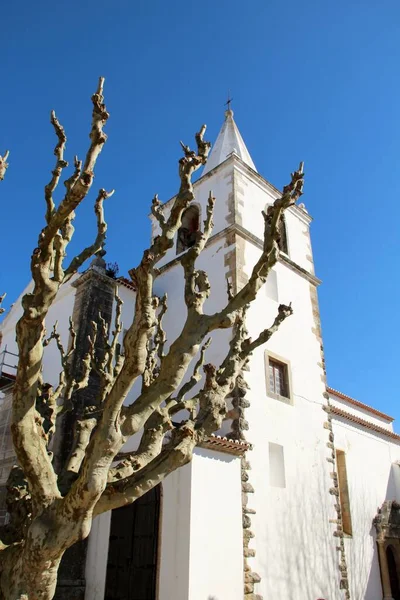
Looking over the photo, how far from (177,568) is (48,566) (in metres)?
4.96

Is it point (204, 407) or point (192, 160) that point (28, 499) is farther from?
point (192, 160)

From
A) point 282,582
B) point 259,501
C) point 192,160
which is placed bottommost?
point 282,582

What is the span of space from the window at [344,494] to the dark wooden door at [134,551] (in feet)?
21.7

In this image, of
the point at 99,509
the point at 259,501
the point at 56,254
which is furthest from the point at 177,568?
the point at 56,254

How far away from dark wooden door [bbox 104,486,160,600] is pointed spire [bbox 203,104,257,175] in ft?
36.1

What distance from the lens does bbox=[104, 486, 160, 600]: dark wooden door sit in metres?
8.86

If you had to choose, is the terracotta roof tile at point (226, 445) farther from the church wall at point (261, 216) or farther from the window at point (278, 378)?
the church wall at point (261, 216)

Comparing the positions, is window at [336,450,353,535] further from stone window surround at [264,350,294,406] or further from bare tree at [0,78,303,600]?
bare tree at [0,78,303,600]

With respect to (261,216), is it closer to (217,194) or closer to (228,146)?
(217,194)

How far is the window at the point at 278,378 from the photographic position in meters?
12.0

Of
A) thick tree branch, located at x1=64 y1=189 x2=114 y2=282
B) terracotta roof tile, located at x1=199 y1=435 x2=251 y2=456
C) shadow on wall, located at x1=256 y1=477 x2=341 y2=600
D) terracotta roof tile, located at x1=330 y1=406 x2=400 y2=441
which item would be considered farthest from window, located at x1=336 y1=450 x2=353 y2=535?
thick tree branch, located at x1=64 y1=189 x2=114 y2=282

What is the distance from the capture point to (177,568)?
27.1 feet

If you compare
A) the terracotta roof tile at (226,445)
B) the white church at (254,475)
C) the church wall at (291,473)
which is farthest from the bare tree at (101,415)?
the church wall at (291,473)

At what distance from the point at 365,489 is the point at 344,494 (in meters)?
1.25
